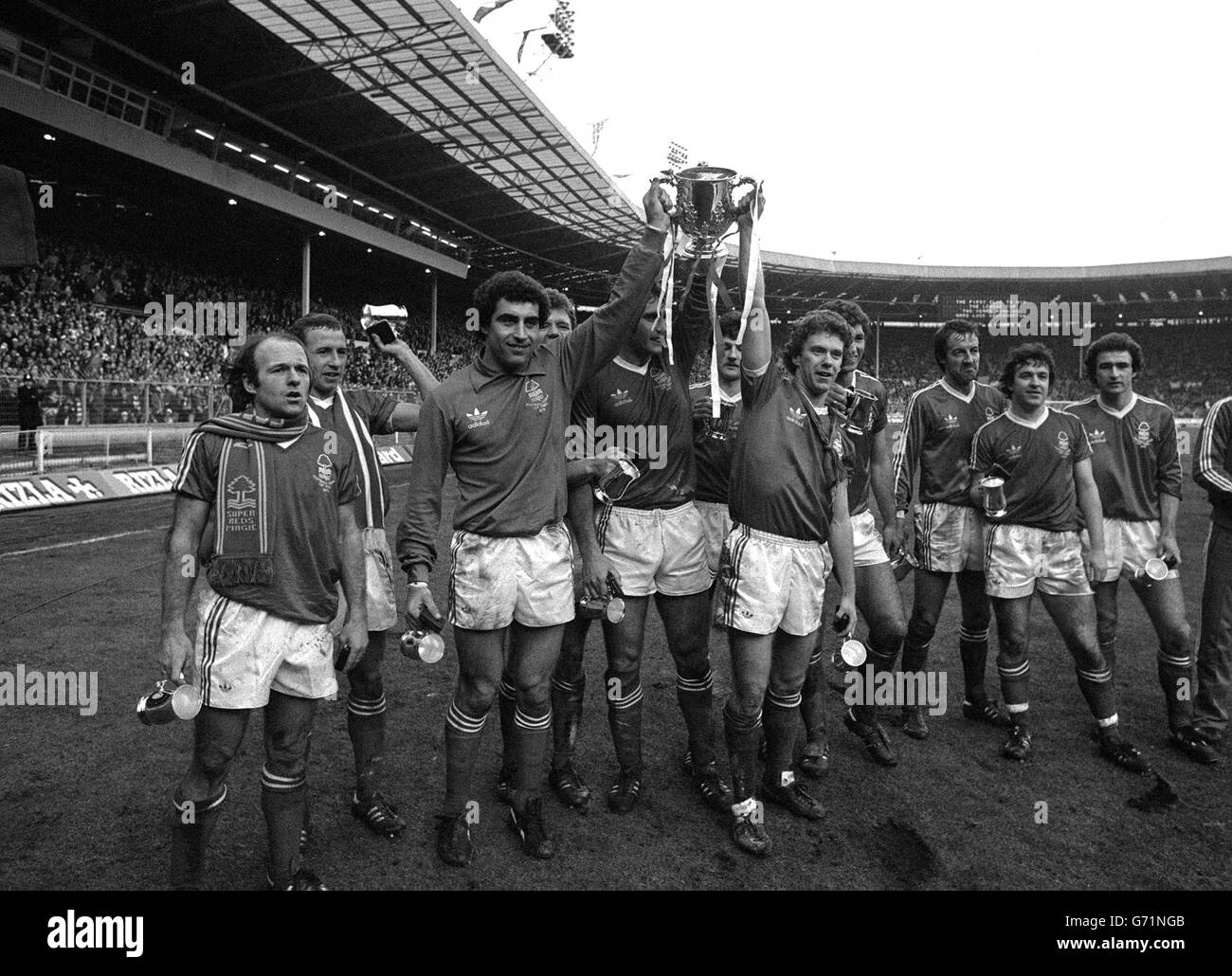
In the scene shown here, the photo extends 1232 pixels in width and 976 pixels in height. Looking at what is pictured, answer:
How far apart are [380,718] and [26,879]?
1381 mm

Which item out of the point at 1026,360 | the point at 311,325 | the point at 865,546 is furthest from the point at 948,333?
the point at 311,325

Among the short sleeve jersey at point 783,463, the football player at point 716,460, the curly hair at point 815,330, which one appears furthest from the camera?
the football player at point 716,460

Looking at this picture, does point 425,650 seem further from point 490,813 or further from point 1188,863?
point 1188,863

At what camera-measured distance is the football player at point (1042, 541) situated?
14.4 ft

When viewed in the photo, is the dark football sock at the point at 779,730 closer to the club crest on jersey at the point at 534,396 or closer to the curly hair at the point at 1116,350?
the club crest on jersey at the point at 534,396

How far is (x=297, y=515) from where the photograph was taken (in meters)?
2.85

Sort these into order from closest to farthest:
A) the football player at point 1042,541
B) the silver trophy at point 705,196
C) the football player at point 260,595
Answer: the football player at point 260,595
the silver trophy at point 705,196
the football player at point 1042,541

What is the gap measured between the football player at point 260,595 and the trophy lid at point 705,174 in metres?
1.72

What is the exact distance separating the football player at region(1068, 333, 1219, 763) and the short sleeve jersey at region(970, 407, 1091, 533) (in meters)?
0.35

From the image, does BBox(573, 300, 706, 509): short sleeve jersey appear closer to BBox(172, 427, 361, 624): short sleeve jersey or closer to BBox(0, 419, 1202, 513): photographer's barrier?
BBox(172, 427, 361, 624): short sleeve jersey

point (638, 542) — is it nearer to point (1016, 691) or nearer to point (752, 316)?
point (752, 316)

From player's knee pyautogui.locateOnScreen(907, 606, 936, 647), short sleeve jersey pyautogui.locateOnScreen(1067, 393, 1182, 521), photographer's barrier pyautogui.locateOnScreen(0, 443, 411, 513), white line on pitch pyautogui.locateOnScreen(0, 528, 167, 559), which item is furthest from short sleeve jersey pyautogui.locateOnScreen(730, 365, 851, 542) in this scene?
photographer's barrier pyautogui.locateOnScreen(0, 443, 411, 513)

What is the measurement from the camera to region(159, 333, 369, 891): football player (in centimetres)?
270

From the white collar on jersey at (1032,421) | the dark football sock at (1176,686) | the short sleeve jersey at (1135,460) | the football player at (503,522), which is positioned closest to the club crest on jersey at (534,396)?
the football player at (503,522)
